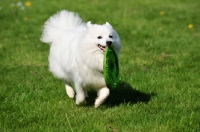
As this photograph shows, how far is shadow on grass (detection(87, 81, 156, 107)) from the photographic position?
6043mm

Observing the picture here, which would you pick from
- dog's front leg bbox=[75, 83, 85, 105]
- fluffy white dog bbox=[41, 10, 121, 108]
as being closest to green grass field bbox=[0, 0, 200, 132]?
dog's front leg bbox=[75, 83, 85, 105]

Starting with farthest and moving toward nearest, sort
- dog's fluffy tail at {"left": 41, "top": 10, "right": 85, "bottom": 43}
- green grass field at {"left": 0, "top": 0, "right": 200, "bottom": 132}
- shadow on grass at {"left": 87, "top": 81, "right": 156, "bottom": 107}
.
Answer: dog's fluffy tail at {"left": 41, "top": 10, "right": 85, "bottom": 43}, shadow on grass at {"left": 87, "top": 81, "right": 156, "bottom": 107}, green grass field at {"left": 0, "top": 0, "right": 200, "bottom": 132}

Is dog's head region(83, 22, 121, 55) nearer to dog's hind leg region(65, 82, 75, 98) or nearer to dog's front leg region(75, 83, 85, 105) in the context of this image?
dog's front leg region(75, 83, 85, 105)

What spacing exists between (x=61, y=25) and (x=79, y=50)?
4.83 feet

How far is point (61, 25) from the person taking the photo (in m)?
6.88

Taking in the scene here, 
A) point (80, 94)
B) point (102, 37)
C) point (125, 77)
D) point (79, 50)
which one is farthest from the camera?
point (125, 77)

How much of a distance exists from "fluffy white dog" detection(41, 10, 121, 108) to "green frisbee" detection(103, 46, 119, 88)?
9cm

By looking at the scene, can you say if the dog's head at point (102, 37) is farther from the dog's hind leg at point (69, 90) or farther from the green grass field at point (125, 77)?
the dog's hind leg at point (69, 90)

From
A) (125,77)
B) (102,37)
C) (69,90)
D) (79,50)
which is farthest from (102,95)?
(125,77)

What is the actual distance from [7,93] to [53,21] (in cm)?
153

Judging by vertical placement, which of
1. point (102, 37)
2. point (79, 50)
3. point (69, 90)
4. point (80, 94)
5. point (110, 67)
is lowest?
point (69, 90)

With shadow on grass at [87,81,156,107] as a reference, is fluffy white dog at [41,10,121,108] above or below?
above

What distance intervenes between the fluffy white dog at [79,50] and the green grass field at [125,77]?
32 cm

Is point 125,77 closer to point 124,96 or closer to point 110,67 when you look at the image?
point 124,96
